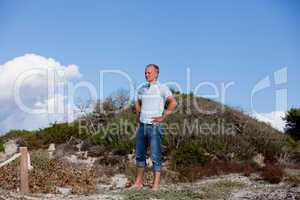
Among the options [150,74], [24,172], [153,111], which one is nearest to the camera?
[153,111]

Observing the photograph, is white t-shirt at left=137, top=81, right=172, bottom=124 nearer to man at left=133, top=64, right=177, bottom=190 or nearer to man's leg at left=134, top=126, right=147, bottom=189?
man at left=133, top=64, right=177, bottom=190

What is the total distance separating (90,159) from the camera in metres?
18.5

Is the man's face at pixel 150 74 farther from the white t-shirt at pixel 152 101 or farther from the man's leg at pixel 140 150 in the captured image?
the man's leg at pixel 140 150

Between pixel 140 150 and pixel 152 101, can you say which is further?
pixel 140 150

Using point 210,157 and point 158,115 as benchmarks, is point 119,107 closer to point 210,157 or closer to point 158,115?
point 210,157

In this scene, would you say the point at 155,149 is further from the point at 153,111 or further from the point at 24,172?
the point at 24,172

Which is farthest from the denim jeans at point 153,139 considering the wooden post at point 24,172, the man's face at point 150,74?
the wooden post at point 24,172

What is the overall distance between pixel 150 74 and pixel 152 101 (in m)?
0.41

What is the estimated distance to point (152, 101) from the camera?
8.62 metres

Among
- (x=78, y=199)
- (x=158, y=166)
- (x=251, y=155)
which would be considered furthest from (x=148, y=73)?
(x=251, y=155)

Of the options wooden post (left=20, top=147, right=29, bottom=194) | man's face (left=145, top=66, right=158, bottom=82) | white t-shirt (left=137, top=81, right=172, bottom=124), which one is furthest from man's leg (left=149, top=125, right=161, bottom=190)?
wooden post (left=20, top=147, right=29, bottom=194)

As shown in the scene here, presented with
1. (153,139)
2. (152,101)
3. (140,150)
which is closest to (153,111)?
(152,101)

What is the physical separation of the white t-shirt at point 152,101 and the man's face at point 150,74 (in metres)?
0.09

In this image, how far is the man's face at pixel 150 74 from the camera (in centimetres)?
869
